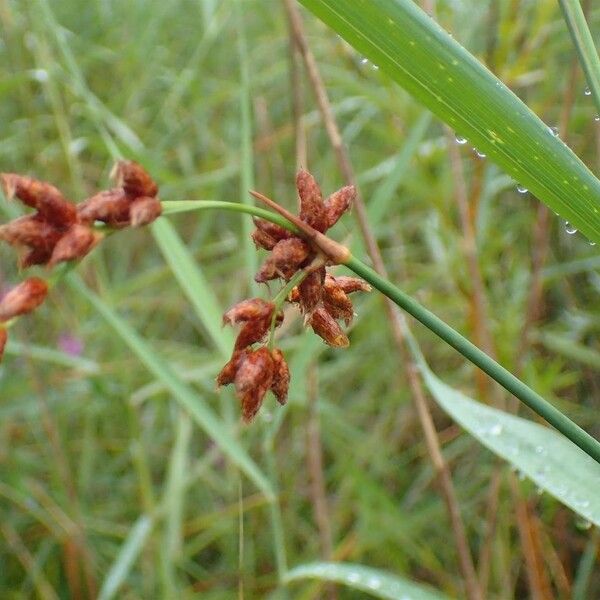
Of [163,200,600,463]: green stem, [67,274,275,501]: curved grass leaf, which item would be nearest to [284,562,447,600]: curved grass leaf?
[67,274,275,501]: curved grass leaf

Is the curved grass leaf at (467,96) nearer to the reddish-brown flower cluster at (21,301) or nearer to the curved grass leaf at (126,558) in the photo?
the reddish-brown flower cluster at (21,301)

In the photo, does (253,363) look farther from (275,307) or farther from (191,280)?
(191,280)

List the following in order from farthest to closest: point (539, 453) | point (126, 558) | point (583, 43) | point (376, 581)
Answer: point (126, 558) < point (376, 581) < point (539, 453) < point (583, 43)

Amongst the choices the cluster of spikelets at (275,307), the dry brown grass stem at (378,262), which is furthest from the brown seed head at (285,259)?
the dry brown grass stem at (378,262)

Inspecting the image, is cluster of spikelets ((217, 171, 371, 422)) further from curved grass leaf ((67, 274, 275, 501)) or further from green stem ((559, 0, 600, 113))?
curved grass leaf ((67, 274, 275, 501))

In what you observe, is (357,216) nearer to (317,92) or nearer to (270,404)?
(317,92)

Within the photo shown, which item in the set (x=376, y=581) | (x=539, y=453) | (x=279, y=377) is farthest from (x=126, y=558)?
(x=279, y=377)

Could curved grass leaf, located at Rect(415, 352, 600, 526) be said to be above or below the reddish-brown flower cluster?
below
